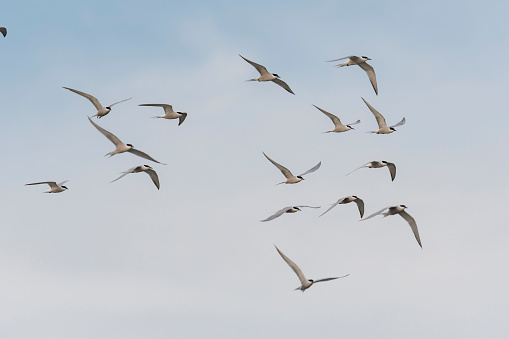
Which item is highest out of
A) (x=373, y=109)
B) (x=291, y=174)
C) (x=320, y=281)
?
(x=373, y=109)

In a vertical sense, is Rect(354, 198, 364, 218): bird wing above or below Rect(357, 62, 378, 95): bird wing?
below

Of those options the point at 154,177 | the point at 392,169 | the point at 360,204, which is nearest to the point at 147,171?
the point at 154,177

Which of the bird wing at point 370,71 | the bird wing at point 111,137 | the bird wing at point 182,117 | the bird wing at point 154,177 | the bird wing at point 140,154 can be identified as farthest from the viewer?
the bird wing at point 182,117

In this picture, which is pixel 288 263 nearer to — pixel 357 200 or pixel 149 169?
pixel 357 200

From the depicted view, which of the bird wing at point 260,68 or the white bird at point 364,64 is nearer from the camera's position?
the bird wing at point 260,68

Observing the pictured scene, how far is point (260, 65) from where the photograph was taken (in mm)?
48688

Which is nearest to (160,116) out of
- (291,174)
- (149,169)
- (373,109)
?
(149,169)

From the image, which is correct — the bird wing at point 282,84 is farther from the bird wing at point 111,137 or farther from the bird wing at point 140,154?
the bird wing at point 111,137

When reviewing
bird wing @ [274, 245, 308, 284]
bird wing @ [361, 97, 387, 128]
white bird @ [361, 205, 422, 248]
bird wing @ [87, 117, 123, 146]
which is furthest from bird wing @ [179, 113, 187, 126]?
white bird @ [361, 205, 422, 248]

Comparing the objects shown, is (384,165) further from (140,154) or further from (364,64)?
(140,154)

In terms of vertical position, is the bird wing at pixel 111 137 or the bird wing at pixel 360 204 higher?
the bird wing at pixel 111 137

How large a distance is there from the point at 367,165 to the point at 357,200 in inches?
88.2

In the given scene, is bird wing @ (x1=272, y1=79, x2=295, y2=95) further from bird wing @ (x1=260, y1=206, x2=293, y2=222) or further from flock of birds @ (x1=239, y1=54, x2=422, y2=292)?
bird wing @ (x1=260, y1=206, x2=293, y2=222)

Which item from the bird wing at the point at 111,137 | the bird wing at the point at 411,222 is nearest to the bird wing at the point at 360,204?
the bird wing at the point at 411,222
